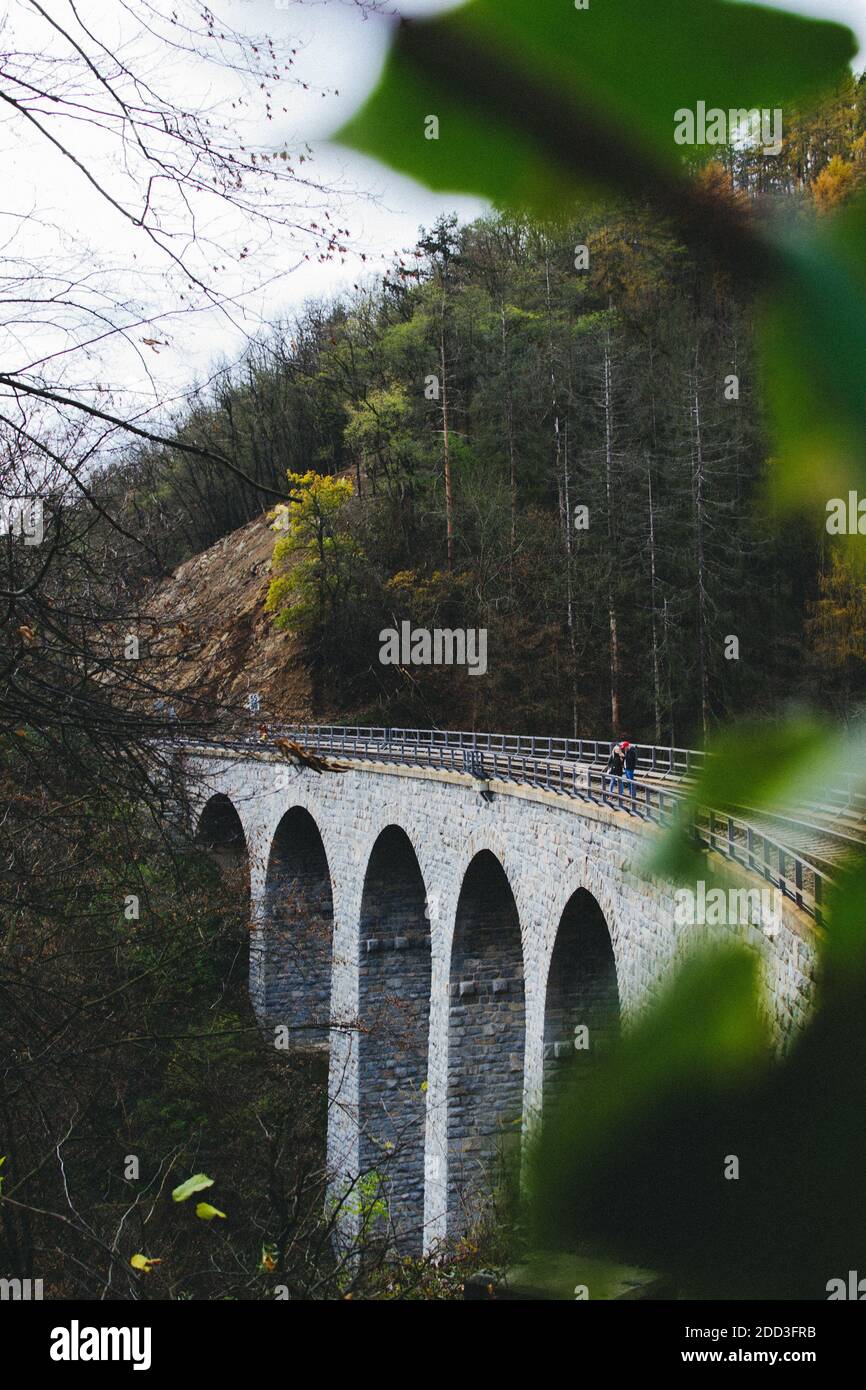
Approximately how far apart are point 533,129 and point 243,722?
12.9 ft

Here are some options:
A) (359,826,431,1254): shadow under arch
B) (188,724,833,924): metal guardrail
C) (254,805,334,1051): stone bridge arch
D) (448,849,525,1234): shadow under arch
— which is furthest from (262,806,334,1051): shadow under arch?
(448,849,525,1234): shadow under arch

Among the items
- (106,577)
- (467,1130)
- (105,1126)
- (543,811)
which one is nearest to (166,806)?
(106,577)

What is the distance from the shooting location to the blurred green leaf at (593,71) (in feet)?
2.61

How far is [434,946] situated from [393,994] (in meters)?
4.96

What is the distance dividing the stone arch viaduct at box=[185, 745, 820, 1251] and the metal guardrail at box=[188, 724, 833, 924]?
0.28 m

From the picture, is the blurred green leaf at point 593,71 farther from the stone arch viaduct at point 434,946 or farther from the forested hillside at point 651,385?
the stone arch viaduct at point 434,946

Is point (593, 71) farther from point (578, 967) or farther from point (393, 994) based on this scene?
point (393, 994)

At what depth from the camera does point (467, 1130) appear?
2327 centimetres
